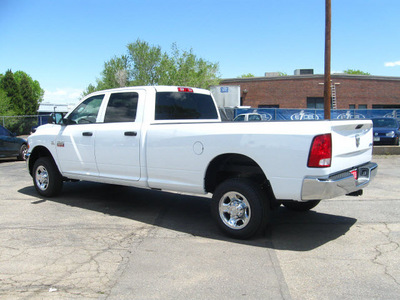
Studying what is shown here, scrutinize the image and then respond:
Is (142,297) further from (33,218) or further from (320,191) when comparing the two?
(33,218)

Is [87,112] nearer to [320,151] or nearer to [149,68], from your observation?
[320,151]

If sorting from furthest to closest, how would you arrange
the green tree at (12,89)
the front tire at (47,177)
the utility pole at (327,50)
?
1. the green tree at (12,89)
2. the utility pole at (327,50)
3. the front tire at (47,177)

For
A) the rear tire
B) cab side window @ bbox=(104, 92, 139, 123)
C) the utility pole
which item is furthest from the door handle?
the utility pole

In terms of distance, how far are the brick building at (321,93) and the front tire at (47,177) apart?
31.5m

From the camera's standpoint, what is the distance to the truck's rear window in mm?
6086

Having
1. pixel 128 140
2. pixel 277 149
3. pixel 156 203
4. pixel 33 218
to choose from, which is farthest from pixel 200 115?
pixel 33 218

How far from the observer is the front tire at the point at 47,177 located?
7.25 meters

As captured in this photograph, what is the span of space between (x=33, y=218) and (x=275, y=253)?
393 centimetres

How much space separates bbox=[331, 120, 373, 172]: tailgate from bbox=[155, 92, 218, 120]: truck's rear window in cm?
271

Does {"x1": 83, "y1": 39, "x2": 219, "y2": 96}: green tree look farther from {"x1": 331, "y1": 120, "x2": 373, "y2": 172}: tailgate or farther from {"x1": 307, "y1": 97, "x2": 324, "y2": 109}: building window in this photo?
{"x1": 331, "y1": 120, "x2": 373, "y2": 172}: tailgate

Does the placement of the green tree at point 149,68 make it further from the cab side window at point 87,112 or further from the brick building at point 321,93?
the cab side window at point 87,112

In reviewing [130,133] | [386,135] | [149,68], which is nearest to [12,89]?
[149,68]

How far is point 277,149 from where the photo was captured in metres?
4.42

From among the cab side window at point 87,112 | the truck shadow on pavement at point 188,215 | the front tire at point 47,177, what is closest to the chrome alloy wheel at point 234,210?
the truck shadow on pavement at point 188,215
